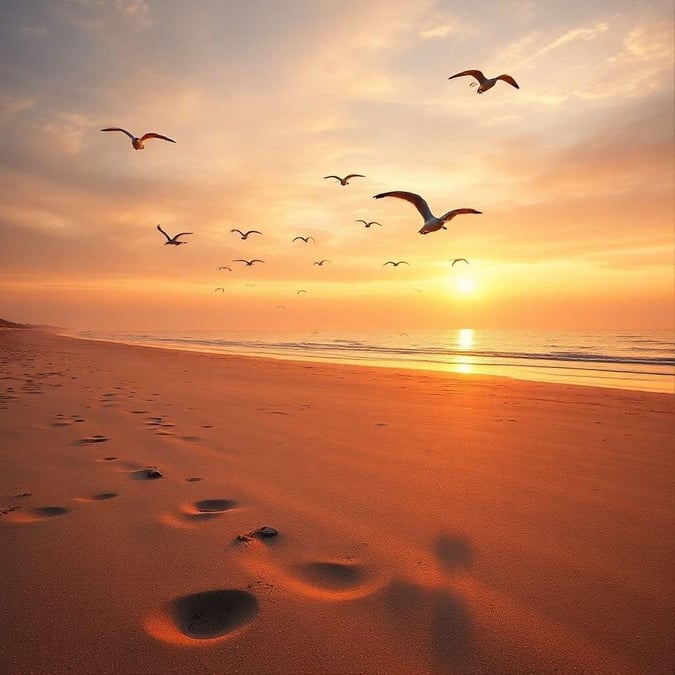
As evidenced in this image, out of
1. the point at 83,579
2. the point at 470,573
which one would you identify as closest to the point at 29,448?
the point at 83,579

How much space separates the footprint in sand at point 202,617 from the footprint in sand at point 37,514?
57.2 inches

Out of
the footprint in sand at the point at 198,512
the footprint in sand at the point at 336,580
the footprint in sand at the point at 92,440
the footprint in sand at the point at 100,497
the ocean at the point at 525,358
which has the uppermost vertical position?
the ocean at the point at 525,358

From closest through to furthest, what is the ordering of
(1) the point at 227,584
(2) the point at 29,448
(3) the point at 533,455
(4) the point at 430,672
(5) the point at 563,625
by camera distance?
(4) the point at 430,672 → (5) the point at 563,625 → (1) the point at 227,584 → (2) the point at 29,448 → (3) the point at 533,455

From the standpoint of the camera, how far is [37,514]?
309 centimetres

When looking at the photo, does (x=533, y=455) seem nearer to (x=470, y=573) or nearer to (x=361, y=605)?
(x=470, y=573)

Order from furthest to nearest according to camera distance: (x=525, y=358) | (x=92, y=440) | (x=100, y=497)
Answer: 1. (x=525, y=358)
2. (x=92, y=440)
3. (x=100, y=497)

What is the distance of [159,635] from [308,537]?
1.11 m

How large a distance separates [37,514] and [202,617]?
1734mm

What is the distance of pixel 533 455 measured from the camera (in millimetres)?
5000

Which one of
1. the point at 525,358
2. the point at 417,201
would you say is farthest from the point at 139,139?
the point at 525,358

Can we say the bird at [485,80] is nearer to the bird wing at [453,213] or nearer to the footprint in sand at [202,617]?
the bird wing at [453,213]

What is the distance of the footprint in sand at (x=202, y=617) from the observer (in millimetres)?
1955

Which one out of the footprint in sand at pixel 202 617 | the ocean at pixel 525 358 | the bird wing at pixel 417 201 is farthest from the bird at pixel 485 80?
the footprint in sand at pixel 202 617

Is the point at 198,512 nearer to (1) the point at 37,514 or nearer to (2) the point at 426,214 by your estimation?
(1) the point at 37,514
